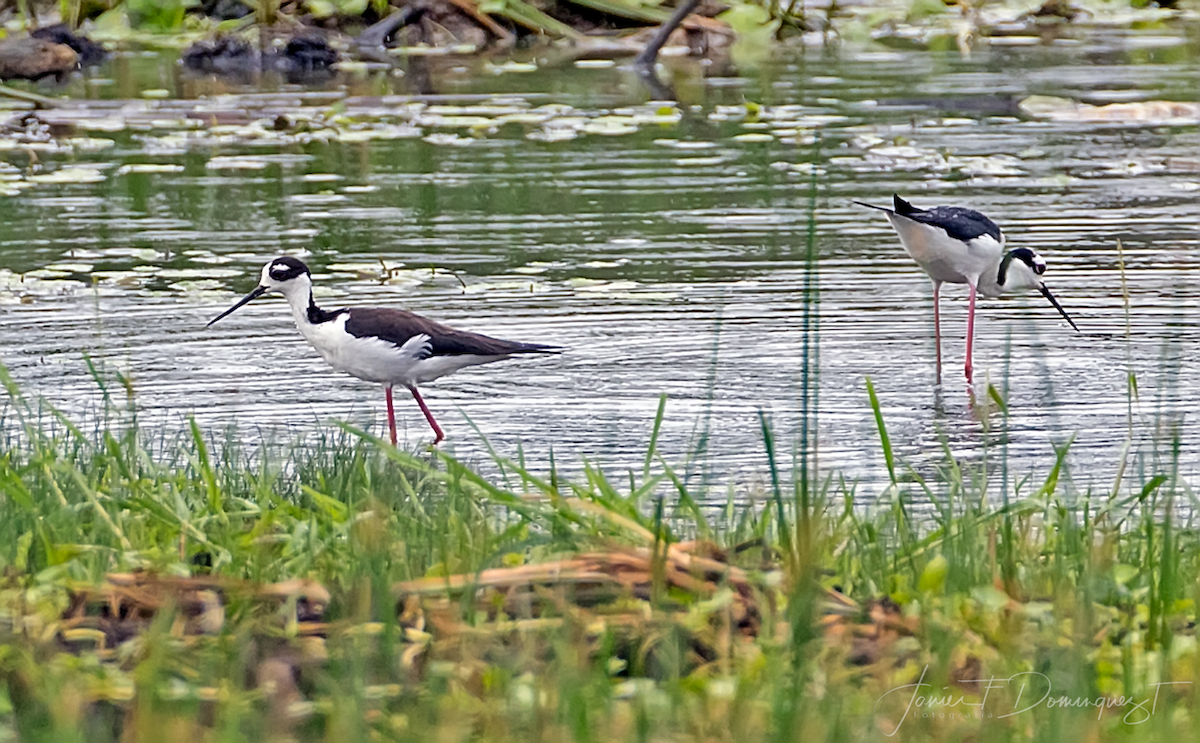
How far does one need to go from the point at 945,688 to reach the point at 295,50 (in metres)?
19.3

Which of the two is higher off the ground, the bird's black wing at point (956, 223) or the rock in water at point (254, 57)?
the rock in water at point (254, 57)

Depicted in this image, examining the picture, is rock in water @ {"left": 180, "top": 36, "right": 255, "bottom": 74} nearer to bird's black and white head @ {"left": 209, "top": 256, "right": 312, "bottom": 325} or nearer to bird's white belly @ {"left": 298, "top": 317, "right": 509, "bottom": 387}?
bird's black and white head @ {"left": 209, "top": 256, "right": 312, "bottom": 325}

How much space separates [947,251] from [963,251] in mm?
72

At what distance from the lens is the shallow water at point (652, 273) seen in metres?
7.44

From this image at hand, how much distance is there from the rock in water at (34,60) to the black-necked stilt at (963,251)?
45.6 ft

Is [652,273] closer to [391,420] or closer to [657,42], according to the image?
[391,420]

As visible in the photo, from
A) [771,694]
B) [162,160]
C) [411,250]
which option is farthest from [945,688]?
[162,160]

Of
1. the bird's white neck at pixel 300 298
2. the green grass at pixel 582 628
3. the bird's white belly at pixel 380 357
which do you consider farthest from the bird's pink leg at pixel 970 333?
the green grass at pixel 582 628

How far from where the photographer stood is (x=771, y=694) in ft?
11.1

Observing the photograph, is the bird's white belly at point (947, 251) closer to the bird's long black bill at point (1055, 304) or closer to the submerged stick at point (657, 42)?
the bird's long black bill at point (1055, 304)

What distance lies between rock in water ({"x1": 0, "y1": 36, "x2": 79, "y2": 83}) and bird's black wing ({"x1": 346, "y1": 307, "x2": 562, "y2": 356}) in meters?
14.6

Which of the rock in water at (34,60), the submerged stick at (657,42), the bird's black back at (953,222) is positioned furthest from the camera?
the rock in water at (34,60)

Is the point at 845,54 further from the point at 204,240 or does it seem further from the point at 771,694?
the point at 771,694

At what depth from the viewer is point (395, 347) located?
719 cm
